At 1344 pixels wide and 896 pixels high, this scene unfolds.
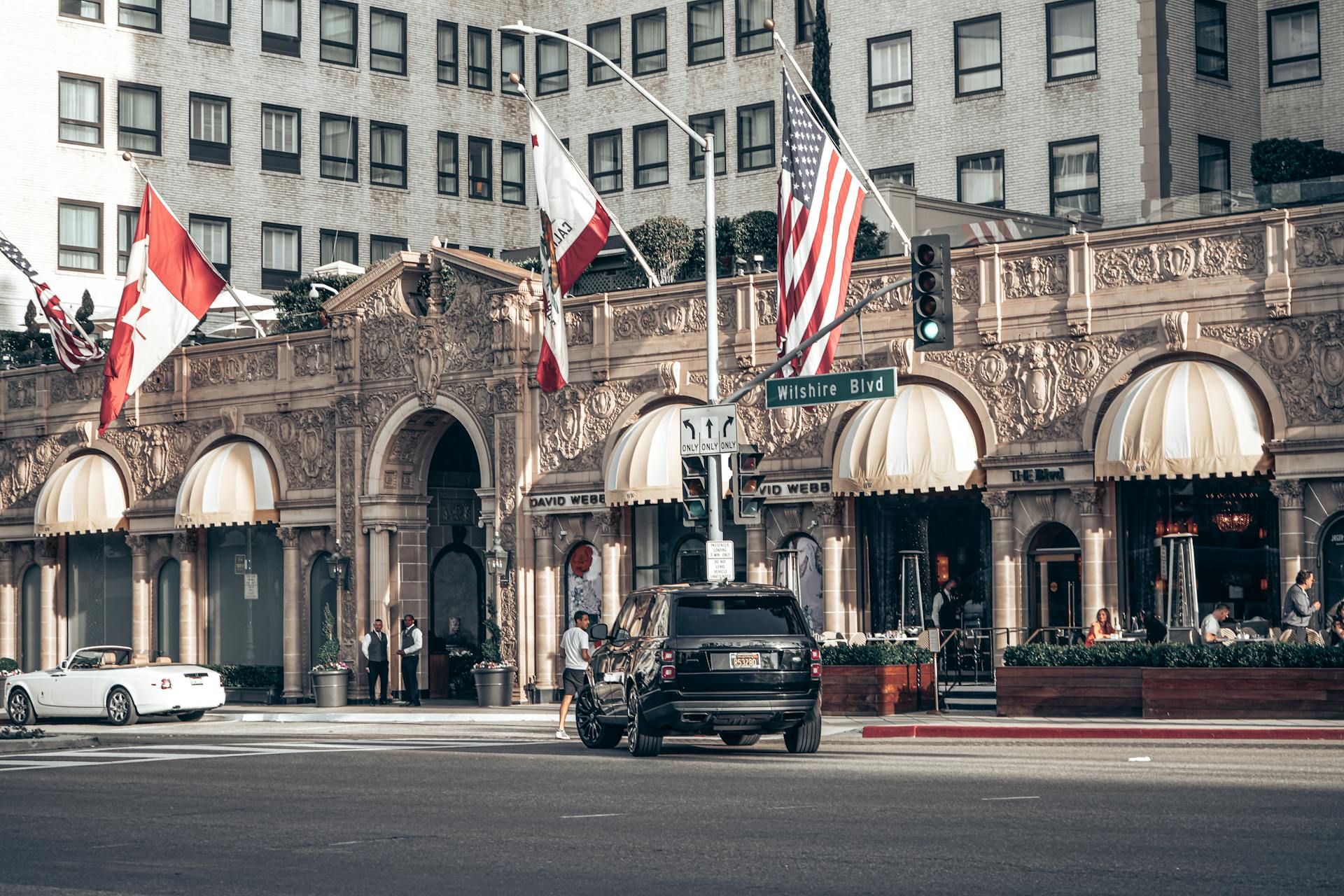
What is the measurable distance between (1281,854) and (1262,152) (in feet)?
101

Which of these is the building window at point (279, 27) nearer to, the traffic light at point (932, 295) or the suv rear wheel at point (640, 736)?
the traffic light at point (932, 295)

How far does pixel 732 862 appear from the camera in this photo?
→ 494 inches

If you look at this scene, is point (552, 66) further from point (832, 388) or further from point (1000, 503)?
point (832, 388)

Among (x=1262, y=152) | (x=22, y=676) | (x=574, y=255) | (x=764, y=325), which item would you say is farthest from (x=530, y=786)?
(x=1262, y=152)

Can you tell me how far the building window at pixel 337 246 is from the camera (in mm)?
59188

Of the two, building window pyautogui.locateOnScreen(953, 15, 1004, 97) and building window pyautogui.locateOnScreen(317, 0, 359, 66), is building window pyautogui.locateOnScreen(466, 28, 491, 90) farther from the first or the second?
building window pyautogui.locateOnScreen(953, 15, 1004, 97)

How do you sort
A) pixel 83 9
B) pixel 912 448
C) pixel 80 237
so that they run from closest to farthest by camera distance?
pixel 912 448 → pixel 80 237 → pixel 83 9

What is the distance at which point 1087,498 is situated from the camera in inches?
1228

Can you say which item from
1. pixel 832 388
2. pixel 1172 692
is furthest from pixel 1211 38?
pixel 1172 692

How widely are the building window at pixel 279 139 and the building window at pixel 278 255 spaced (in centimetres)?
179

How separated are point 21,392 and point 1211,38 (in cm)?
2970

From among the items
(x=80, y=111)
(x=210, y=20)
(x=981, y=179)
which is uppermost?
(x=210, y=20)

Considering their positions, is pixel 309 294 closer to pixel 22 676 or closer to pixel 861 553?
pixel 22 676

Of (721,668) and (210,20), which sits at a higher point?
(210,20)
